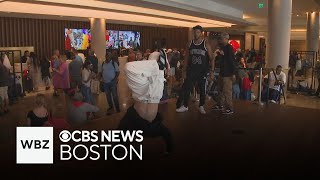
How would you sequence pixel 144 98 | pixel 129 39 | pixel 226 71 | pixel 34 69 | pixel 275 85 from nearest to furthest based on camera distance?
pixel 144 98 < pixel 226 71 < pixel 275 85 < pixel 34 69 < pixel 129 39

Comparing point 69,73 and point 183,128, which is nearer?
point 183,128

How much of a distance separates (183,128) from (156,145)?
32.7 inches

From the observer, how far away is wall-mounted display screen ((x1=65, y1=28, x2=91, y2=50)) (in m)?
19.5

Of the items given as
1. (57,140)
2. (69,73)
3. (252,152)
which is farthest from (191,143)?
(69,73)

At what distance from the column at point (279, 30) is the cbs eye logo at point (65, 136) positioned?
7.93 m

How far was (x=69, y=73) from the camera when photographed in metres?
8.78

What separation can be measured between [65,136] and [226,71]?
9.06ft

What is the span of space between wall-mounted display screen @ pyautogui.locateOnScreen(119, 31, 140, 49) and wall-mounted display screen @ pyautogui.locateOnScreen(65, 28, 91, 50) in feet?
10.8

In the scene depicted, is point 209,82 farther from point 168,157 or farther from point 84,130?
point 168,157

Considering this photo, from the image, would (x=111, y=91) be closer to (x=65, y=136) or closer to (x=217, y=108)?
(x=217, y=108)

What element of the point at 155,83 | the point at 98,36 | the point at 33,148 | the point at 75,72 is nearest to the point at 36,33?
the point at 98,36

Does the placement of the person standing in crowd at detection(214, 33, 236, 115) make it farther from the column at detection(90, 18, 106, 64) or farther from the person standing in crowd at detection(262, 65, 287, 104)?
the column at detection(90, 18, 106, 64)

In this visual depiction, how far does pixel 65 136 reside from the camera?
Answer: 475 centimetres

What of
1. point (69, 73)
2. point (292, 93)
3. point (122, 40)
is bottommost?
point (292, 93)
